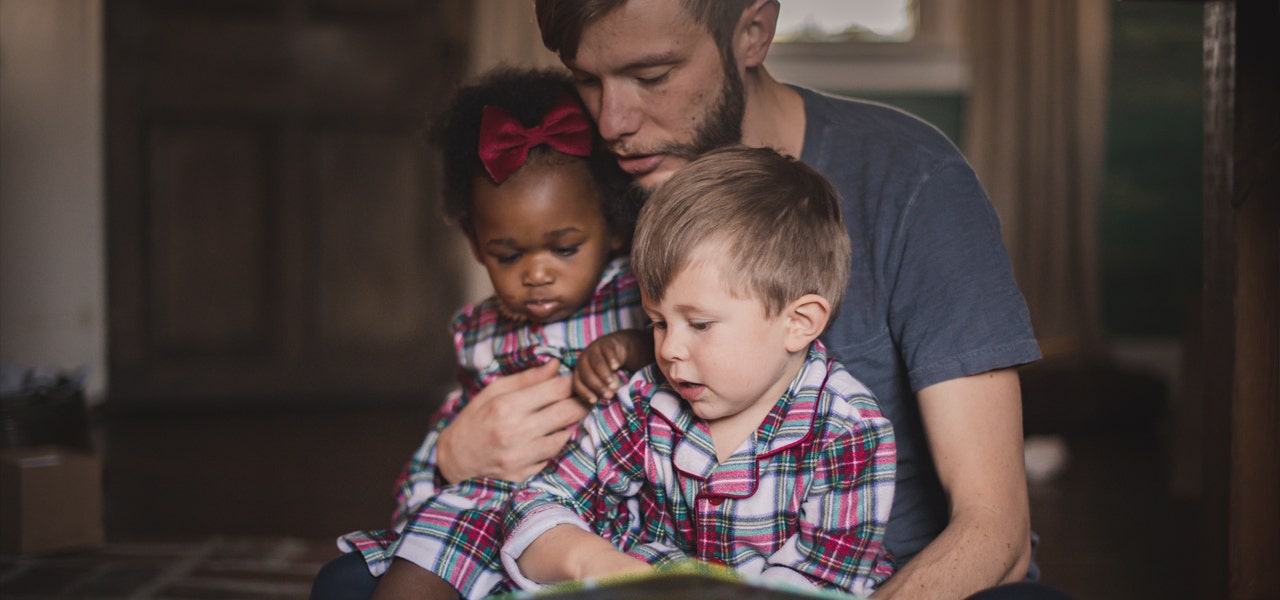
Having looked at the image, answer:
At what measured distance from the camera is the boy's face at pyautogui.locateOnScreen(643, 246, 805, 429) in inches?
45.9

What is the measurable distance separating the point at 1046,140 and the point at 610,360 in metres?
3.97

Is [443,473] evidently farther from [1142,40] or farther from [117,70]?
[1142,40]

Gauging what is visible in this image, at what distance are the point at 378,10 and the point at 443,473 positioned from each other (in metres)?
3.75

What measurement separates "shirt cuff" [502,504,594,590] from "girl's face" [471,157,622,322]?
0.36 m

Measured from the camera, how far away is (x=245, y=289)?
485cm

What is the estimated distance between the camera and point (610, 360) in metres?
1.38

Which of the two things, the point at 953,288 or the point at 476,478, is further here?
the point at 476,478

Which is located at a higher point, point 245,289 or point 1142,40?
point 1142,40

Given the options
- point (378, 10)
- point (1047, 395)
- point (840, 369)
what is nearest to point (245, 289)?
point (378, 10)

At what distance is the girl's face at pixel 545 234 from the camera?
147 centimetres

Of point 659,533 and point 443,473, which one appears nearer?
point 659,533

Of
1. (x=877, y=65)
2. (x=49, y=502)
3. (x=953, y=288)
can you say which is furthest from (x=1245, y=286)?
(x=877, y=65)

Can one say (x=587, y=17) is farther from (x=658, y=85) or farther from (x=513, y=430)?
(x=513, y=430)

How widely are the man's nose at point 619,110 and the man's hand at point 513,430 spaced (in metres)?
0.39
